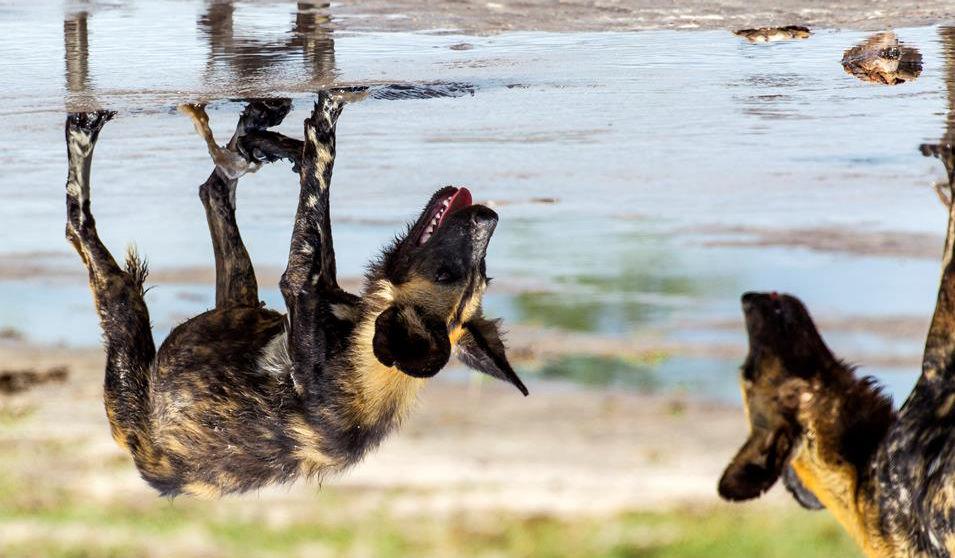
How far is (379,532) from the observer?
904cm

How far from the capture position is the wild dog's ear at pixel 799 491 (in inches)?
247

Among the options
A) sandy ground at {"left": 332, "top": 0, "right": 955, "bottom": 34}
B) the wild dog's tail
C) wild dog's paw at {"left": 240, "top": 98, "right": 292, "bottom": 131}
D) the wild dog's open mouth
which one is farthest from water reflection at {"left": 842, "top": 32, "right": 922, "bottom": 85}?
the wild dog's tail

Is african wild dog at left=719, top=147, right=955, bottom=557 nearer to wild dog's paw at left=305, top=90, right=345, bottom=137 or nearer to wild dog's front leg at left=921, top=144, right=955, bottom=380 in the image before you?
wild dog's front leg at left=921, top=144, right=955, bottom=380

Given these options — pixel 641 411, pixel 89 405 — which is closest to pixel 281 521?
pixel 89 405

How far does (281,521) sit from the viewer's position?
366 inches

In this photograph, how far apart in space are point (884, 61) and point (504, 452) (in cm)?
300

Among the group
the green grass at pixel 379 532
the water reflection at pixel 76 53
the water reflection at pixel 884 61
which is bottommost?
the green grass at pixel 379 532

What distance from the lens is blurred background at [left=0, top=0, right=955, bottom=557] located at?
8242 millimetres

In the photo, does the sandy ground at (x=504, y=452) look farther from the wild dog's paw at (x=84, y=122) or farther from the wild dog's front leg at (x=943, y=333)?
the wild dog's front leg at (x=943, y=333)

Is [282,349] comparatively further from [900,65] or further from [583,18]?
[900,65]

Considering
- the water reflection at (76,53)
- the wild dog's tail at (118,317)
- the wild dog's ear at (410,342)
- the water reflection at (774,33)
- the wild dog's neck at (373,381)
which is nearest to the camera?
the wild dog's ear at (410,342)

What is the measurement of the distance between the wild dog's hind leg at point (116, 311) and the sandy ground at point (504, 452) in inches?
80.0

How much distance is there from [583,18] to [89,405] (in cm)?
389

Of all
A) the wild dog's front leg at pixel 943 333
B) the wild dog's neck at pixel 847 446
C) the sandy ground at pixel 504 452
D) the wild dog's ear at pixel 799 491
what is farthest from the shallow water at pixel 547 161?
the wild dog's ear at pixel 799 491
